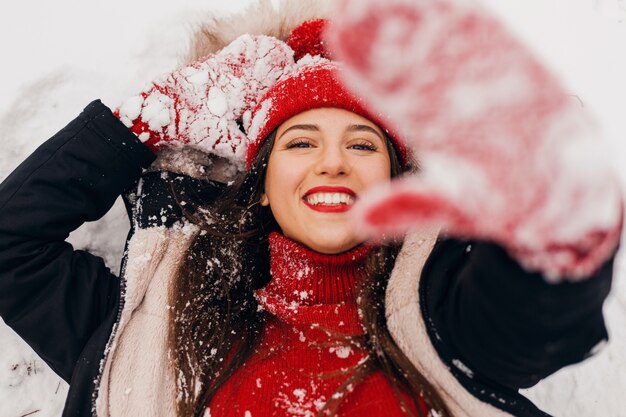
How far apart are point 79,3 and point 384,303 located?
7.02 ft

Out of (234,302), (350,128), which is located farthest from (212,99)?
(234,302)

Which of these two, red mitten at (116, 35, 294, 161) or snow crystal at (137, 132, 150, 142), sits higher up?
red mitten at (116, 35, 294, 161)

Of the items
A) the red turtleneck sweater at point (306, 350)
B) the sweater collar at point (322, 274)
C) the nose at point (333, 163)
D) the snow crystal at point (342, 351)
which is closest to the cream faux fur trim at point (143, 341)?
the red turtleneck sweater at point (306, 350)

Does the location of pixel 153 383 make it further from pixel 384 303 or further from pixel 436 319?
pixel 436 319

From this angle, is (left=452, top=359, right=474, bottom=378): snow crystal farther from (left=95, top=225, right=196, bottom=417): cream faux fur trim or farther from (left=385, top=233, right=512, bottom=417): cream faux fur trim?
(left=95, top=225, right=196, bottom=417): cream faux fur trim

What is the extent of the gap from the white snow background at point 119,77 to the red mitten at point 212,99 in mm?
487

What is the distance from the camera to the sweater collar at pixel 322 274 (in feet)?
4.94

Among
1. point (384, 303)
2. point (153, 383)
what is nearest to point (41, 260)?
point (153, 383)

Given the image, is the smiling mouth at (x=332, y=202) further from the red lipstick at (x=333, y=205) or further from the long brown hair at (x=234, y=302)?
the long brown hair at (x=234, y=302)

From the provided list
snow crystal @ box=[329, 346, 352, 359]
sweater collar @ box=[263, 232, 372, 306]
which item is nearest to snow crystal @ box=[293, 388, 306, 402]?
snow crystal @ box=[329, 346, 352, 359]

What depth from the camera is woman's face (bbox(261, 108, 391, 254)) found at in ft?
4.66

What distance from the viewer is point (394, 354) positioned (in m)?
1.34

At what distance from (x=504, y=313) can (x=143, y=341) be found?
1.19 meters

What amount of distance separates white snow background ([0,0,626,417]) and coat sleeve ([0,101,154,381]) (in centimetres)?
43
